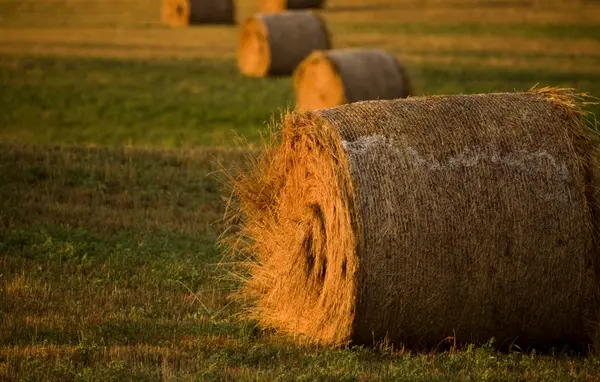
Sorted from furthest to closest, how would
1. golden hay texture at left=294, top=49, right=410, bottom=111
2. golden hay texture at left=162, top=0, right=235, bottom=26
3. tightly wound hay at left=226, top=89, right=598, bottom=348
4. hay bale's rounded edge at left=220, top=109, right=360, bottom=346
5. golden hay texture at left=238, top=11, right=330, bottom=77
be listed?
golden hay texture at left=162, top=0, right=235, bottom=26, golden hay texture at left=238, top=11, right=330, bottom=77, golden hay texture at left=294, top=49, right=410, bottom=111, hay bale's rounded edge at left=220, top=109, right=360, bottom=346, tightly wound hay at left=226, top=89, right=598, bottom=348

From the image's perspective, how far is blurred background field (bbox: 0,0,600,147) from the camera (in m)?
21.1

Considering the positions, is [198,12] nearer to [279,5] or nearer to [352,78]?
[279,5]

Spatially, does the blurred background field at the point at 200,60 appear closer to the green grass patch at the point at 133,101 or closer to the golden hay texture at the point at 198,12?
the green grass patch at the point at 133,101

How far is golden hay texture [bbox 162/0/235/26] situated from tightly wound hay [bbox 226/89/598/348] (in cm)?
2527

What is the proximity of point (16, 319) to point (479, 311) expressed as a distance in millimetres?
3563

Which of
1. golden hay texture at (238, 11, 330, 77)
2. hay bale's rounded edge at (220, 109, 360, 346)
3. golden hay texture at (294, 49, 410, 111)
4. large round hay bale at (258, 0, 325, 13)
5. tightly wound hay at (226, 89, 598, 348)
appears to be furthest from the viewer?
large round hay bale at (258, 0, 325, 13)

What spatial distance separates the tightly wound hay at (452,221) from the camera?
338 inches

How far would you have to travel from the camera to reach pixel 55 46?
30.0m

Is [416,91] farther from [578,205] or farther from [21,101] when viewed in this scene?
[578,205]

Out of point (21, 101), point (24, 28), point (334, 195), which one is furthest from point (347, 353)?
point (24, 28)

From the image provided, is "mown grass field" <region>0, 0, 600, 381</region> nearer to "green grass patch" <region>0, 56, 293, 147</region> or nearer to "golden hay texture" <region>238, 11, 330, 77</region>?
"green grass patch" <region>0, 56, 293, 147</region>

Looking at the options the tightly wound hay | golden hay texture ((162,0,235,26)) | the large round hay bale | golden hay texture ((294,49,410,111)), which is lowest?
golden hay texture ((162,0,235,26))

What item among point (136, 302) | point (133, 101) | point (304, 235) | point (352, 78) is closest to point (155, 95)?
point (133, 101)

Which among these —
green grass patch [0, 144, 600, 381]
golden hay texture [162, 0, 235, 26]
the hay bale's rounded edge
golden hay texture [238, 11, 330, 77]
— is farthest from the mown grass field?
golden hay texture [162, 0, 235, 26]
